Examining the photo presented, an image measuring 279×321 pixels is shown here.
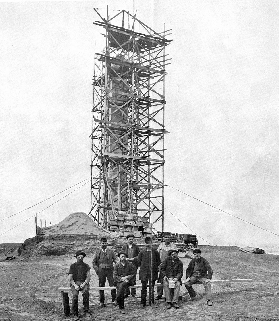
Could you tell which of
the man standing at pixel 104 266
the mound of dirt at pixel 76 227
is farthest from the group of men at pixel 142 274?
the mound of dirt at pixel 76 227

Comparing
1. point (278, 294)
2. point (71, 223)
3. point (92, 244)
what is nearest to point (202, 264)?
point (278, 294)

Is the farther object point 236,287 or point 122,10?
point 122,10

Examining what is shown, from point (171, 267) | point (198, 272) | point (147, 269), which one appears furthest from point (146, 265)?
point (198, 272)

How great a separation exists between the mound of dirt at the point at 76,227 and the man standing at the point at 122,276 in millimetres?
14674

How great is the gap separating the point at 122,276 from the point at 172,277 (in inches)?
46.6

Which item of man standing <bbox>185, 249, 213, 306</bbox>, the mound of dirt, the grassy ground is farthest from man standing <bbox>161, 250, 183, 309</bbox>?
the mound of dirt

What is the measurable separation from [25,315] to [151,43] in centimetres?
2637

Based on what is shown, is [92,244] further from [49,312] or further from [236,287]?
[49,312]

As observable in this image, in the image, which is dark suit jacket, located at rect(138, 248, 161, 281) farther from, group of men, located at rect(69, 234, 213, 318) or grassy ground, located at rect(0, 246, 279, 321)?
grassy ground, located at rect(0, 246, 279, 321)

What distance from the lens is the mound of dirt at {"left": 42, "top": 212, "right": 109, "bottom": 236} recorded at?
2456 centimetres

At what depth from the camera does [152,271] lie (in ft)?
32.4

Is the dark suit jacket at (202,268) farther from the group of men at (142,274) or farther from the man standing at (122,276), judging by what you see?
the man standing at (122,276)

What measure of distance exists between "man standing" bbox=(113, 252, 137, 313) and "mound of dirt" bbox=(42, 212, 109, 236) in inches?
578

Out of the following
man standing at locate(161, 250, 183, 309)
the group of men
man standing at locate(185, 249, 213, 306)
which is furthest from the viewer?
man standing at locate(185, 249, 213, 306)
